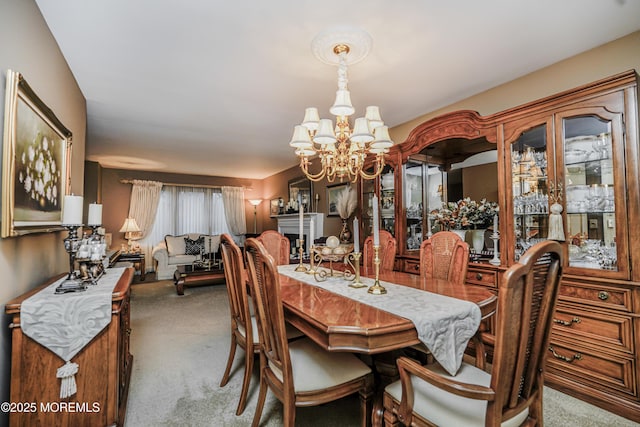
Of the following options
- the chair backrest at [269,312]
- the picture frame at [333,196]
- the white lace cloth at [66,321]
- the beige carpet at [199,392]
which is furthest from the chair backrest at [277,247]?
the picture frame at [333,196]

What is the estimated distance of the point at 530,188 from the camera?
7.45 ft

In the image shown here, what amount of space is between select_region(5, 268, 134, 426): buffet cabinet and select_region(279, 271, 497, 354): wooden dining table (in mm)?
870

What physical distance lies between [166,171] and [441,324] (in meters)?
7.22

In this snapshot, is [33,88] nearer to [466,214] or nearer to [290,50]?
[290,50]

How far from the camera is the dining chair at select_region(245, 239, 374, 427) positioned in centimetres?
128

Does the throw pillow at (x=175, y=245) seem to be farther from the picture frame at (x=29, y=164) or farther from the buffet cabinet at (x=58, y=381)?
the buffet cabinet at (x=58, y=381)

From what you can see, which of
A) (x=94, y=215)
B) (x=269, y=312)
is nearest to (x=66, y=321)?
(x=94, y=215)

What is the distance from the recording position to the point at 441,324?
126 centimetres

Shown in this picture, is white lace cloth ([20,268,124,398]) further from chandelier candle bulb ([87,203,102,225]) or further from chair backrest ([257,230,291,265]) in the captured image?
chair backrest ([257,230,291,265])

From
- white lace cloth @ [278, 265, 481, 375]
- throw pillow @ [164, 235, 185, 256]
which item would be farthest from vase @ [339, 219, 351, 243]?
throw pillow @ [164, 235, 185, 256]

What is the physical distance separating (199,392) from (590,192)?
2.99m

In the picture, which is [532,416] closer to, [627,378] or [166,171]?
[627,378]

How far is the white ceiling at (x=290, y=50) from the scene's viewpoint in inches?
65.6

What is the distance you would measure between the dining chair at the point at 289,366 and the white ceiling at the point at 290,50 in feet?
4.57
